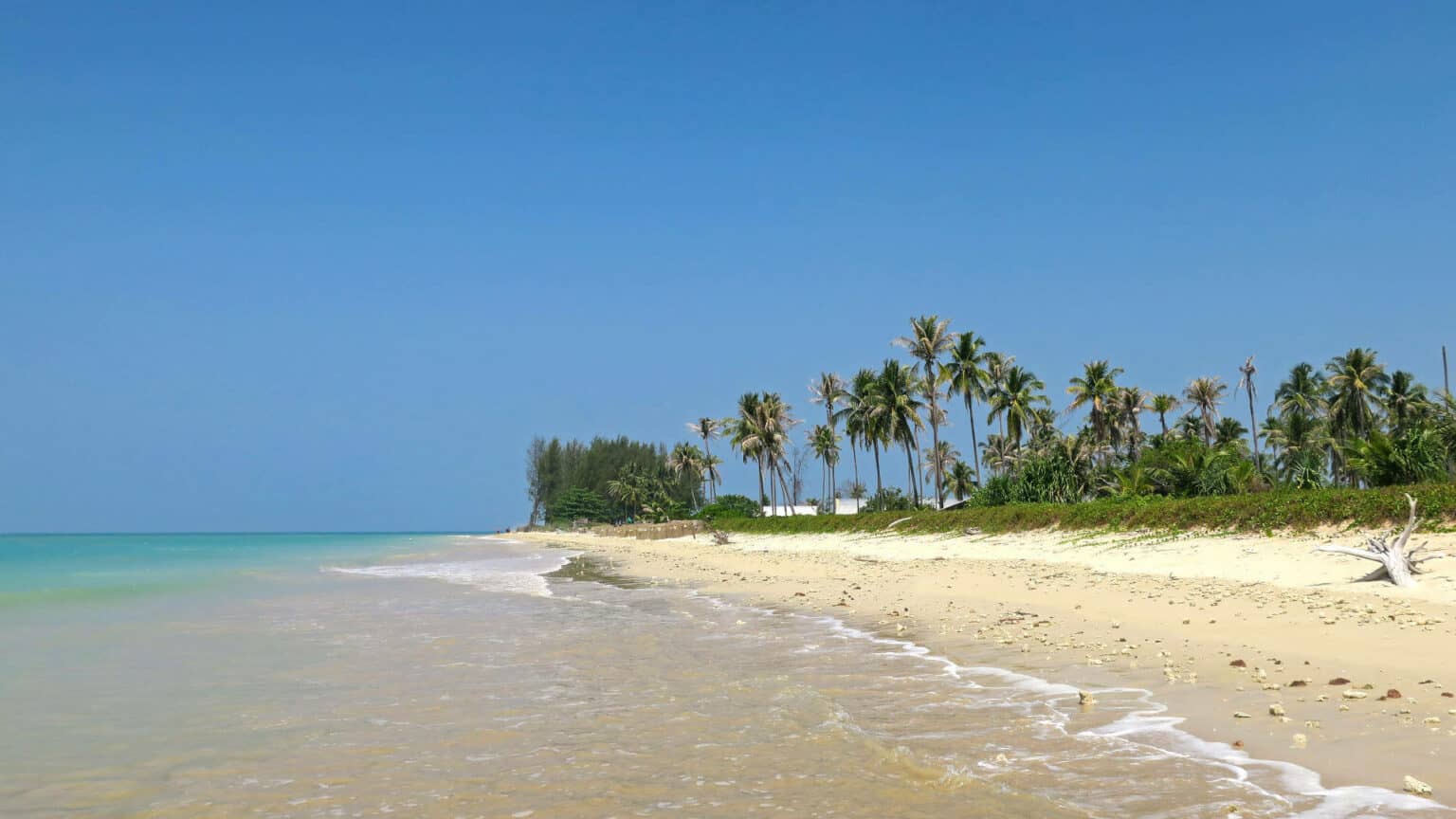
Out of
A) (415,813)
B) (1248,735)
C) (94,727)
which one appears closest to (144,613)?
(94,727)

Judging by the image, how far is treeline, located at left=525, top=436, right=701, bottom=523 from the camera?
12688 centimetres

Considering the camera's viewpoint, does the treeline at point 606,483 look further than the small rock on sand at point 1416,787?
Yes

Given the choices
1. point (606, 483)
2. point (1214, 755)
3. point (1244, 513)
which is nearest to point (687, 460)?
point (606, 483)

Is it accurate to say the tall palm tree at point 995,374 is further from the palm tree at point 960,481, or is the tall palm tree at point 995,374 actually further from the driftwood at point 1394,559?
the driftwood at point 1394,559

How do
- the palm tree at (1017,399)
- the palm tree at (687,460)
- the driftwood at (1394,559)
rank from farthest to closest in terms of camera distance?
1. the palm tree at (687,460)
2. the palm tree at (1017,399)
3. the driftwood at (1394,559)

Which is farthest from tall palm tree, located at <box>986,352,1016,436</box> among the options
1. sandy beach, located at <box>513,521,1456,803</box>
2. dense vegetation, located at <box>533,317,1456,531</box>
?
sandy beach, located at <box>513,521,1456,803</box>

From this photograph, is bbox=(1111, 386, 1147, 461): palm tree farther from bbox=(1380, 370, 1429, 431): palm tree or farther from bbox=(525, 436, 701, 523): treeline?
bbox=(525, 436, 701, 523): treeline

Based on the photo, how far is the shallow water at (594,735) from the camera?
562cm

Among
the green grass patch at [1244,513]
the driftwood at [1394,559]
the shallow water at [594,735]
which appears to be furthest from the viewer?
the green grass patch at [1244,513]

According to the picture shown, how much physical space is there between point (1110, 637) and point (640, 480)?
11924 cm

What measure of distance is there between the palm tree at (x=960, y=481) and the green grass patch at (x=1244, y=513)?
48.8 m

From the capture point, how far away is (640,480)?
129 m

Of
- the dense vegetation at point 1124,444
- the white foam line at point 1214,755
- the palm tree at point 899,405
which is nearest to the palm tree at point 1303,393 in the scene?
the dense vegetation at point 1124,444

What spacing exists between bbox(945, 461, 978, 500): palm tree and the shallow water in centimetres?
7317
